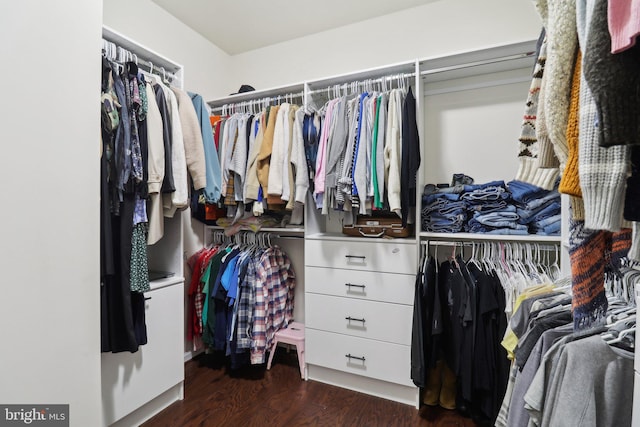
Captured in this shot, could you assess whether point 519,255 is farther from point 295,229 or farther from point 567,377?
point 295,229

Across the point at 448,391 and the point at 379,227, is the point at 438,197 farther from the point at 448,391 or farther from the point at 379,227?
the point at 448,391

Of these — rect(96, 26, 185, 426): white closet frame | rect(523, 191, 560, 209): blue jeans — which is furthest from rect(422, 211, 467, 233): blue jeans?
rect(96, 26, 185, 426): white closet frame

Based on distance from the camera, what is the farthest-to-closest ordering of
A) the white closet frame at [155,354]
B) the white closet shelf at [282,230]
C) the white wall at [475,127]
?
the white closet shelf at [282,230] < the white wall at [475,127] < the white closet frame at [155,354]

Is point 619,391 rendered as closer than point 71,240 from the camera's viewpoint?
Yes

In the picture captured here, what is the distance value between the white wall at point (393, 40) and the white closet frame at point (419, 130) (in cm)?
14

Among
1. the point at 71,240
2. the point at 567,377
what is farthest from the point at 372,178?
the point at 71,240

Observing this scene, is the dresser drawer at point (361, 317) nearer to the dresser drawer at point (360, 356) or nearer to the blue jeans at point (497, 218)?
the dresser drawer at point (360, 356)

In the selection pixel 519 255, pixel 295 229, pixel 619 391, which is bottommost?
pixel 619 391

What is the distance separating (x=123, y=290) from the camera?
140 cm

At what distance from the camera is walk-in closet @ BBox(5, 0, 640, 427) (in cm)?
71

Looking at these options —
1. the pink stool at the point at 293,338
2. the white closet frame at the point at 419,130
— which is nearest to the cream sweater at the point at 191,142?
the white closet frame at the point at 419,130

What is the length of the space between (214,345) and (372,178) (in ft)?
5.33

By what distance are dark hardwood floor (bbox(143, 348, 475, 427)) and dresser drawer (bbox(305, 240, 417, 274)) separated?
0.81 meters

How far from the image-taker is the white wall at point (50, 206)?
0.73 metres
